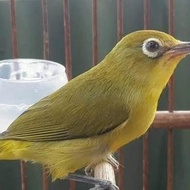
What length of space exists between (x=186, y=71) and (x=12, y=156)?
3.18 ft

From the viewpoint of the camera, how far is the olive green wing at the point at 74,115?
4.40ft

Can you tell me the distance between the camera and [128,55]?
4.36 ft

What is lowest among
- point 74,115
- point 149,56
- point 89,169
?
point 89,169

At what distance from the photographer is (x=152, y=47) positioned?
1.28 meters

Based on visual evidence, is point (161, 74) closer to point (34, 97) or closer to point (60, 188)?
point (34, 97)

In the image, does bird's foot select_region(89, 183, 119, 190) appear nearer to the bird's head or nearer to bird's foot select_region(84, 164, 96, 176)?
bird's foot select_region(84, 164, 96, 176)

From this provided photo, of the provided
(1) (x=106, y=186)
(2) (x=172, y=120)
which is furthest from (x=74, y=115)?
(2) (x=172, y=120)

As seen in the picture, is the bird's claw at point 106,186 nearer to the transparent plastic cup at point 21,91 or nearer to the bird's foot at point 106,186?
the bird's foot at point 106,186

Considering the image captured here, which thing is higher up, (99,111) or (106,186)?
(99,111)

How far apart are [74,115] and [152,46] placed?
0.78 feet

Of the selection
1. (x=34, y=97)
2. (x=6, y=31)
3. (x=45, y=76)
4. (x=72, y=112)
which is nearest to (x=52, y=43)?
(x=6, y=31)

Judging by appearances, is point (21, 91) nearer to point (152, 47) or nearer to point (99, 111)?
point (99, 111)

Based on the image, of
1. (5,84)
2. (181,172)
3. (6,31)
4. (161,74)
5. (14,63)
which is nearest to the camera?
(161,74)

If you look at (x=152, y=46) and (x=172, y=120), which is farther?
(x=172, y=120)
